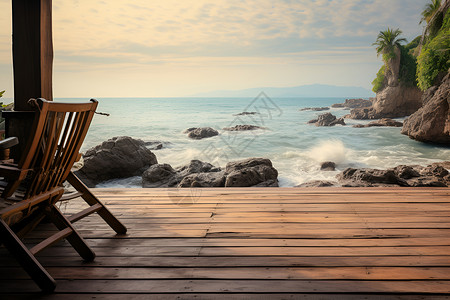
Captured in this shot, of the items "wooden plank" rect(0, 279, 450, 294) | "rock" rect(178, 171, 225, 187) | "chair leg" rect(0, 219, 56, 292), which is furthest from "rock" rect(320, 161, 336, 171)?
"chair leg" rect(0, 219, 56, 292)

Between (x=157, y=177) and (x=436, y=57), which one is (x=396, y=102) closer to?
(x=436, y=57)

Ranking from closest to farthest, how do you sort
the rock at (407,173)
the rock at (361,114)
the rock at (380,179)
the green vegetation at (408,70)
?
the rock at (380,179) < the rock at (407,173) < the green vegetation at (408,70) < the rock at (361,114)

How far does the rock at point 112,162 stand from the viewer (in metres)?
6.55

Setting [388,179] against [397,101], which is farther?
[397,101]

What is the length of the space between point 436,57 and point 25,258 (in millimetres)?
17864

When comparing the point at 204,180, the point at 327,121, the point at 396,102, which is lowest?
the point at 204,180

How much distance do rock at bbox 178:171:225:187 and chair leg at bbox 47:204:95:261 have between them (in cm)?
291

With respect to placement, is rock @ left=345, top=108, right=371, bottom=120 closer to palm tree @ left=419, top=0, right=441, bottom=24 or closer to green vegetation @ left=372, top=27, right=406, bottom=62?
green vegetation @ left=372, top=27, right=406, bottom=62

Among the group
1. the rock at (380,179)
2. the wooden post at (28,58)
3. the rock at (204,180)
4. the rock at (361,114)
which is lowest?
the rock at (204,180)

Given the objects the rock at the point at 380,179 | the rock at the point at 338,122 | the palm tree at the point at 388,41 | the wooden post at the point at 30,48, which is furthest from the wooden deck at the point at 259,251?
the palm tree at the point at 388,41

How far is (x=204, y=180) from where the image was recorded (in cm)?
505

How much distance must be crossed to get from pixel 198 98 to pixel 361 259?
184 ft

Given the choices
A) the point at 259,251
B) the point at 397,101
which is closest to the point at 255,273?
the point at 259,251

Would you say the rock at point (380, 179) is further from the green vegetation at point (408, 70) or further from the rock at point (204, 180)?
the green vegetation at point (408, 70)
